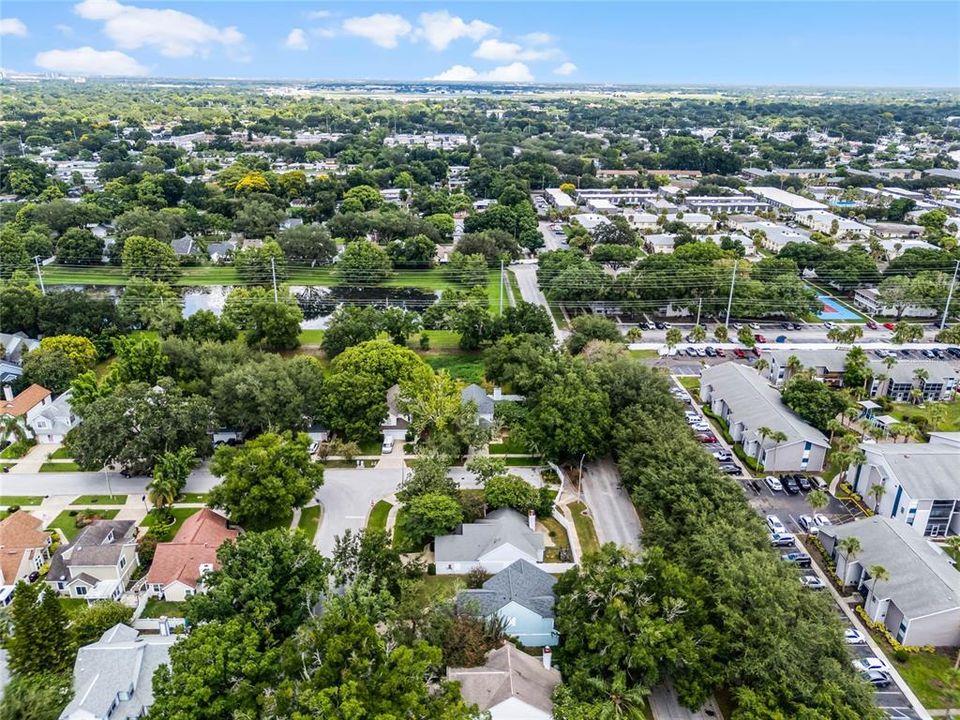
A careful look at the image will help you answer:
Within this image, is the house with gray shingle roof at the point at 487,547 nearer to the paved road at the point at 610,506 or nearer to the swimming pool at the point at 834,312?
the paved road at the point at 610,506

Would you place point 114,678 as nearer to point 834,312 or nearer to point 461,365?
point 461,365

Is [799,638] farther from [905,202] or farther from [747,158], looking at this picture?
[747,158]

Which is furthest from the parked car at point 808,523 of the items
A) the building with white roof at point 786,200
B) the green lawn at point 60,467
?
the building with white roof at point 786,200

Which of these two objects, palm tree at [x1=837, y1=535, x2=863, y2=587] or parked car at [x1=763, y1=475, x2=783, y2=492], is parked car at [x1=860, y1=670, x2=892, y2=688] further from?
parked car at [x1=763, y1=475, x2=783, y2=492]

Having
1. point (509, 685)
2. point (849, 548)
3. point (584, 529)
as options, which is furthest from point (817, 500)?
point (509, 685)

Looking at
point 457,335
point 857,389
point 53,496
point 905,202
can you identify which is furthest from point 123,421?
point 905,202

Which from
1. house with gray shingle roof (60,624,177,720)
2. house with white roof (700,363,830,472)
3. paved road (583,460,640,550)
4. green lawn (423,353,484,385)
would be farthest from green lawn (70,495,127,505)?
house with white roof (700,363,830,472)
